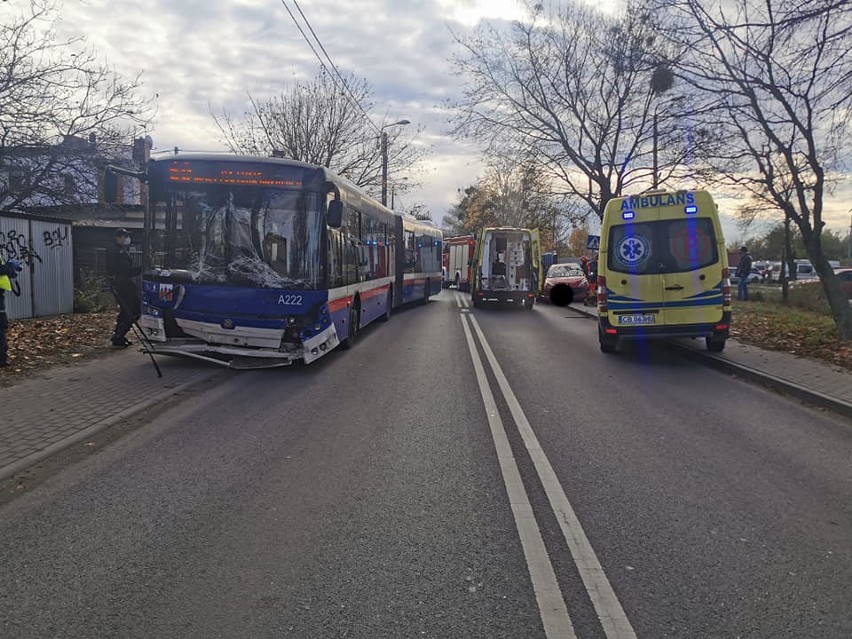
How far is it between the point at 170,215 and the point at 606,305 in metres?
7.06

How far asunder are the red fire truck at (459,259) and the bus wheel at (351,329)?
23.3m

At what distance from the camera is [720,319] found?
1133 centimetres

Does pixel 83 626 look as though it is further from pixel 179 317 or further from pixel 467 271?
pixel 467 271

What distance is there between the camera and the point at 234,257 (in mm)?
9734

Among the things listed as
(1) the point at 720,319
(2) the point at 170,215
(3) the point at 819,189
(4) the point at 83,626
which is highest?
(3) the point at 819,189

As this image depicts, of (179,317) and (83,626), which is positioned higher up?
(179,317)

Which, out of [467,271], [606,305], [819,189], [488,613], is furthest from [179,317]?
[467,271]

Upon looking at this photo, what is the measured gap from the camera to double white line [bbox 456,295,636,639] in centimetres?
319

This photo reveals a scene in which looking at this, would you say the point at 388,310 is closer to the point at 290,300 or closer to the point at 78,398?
the point at 290,300

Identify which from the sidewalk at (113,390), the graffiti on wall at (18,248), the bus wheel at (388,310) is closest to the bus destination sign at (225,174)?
the sidewalk at (113,390)

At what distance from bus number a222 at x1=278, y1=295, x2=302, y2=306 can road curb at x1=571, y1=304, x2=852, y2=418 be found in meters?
6.46

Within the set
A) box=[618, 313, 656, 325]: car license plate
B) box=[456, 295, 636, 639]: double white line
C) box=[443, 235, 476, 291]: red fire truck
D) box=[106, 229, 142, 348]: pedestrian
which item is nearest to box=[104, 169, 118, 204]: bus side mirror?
box=[106, 229, 142, 348]: pedestrian

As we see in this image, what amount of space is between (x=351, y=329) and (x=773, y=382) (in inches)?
280

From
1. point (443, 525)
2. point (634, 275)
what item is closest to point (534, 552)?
point (443, 525)
